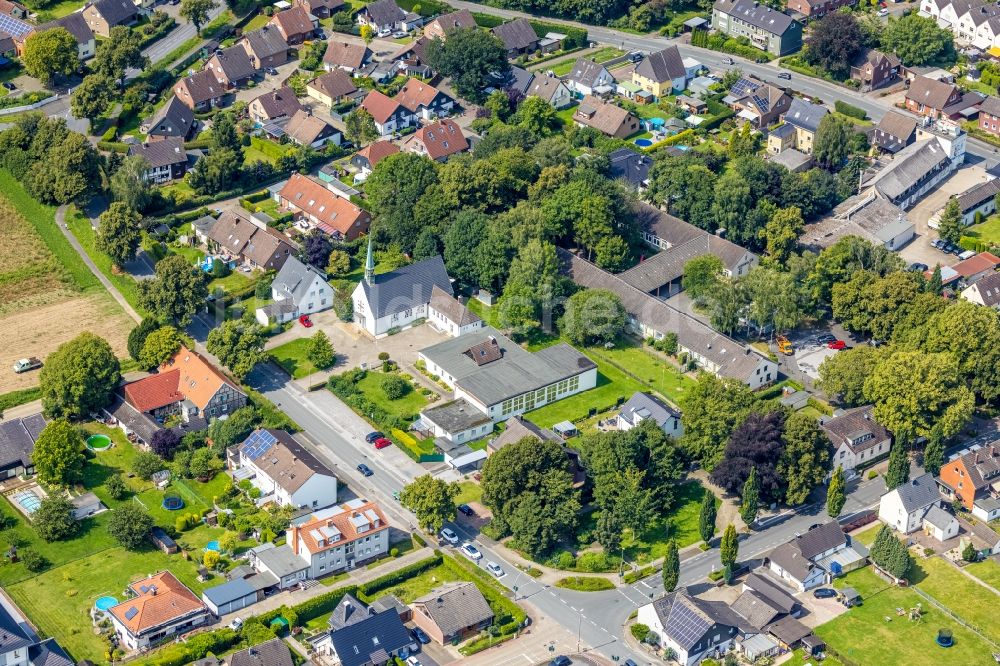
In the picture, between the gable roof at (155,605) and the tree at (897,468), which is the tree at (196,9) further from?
the tree at (897,468)

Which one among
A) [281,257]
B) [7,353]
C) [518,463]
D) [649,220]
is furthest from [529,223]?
[7,353]

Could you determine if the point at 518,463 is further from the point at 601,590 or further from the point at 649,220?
the point at 649,220

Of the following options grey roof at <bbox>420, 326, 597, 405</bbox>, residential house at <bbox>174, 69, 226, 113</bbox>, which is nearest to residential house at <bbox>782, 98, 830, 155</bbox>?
grey roof at <bbox>420, 326, 597, 405</bbox>

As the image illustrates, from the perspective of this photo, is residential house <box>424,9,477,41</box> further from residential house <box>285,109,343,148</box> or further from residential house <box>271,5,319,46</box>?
residential house <box>285,109,343,148</box>

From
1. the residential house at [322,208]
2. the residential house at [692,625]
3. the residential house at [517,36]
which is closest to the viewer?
the residential house at [692,625]

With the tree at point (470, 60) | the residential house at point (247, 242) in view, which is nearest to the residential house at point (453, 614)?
the residential house at point (247, 242)

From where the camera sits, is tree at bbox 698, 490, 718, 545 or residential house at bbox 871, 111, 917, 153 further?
residential house at bbox 871, 111, 917, 153
